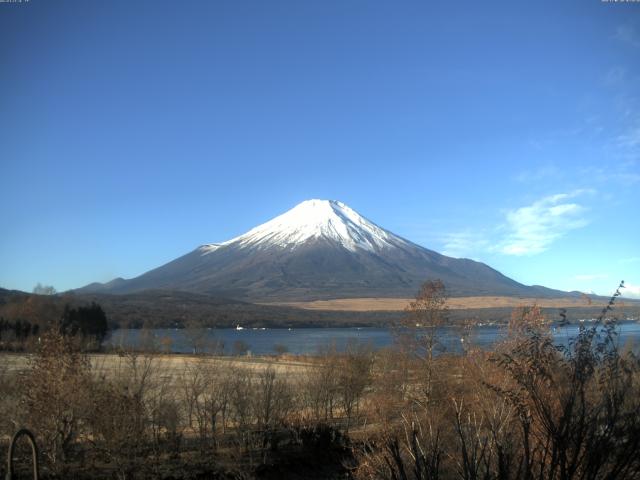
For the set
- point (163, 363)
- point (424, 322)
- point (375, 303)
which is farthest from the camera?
point (375, 303)

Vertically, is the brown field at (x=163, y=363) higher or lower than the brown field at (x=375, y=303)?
lower

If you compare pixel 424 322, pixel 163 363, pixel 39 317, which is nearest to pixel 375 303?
pixel 39 317

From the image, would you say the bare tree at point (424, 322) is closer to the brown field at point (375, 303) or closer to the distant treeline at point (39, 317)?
the distant treeline at point (39, 317)

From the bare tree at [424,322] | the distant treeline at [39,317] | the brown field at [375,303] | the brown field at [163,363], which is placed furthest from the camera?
the brown field at [375,303]

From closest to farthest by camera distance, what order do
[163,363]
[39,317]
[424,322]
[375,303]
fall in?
1. [424,322]
2. [163,363]
3. [39,317]
4. [375,303]

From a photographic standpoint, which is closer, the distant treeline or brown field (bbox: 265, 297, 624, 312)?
the distant treeline

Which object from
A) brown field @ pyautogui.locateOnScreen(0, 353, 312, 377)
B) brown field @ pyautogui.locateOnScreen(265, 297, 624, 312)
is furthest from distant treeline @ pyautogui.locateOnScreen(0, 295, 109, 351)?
brown field @ pyautogui.locateOnScreen(265, 297, 624, 312)

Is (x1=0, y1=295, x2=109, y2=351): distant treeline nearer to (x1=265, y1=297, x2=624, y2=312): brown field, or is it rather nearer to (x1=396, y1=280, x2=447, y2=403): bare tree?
(x1=396, y1=280, x2=447, y2=403): bare tree

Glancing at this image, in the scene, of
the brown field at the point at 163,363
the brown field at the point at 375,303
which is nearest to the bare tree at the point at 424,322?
the brown field at the point at 163,363

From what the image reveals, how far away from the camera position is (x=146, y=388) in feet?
50.0

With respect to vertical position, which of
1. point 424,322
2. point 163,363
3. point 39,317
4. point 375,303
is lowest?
point 163,363

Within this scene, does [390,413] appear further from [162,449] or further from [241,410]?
[162,449]

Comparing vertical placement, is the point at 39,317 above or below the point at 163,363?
above

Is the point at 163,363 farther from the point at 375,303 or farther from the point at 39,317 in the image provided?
the point at 375,303
